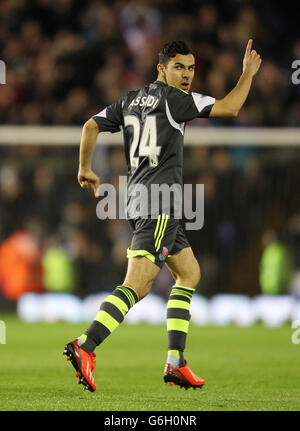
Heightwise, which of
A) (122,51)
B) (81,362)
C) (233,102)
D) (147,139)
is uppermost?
(122,51)

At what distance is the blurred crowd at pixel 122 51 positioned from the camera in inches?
570

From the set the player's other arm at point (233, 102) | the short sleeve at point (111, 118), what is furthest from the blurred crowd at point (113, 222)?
the player's other arm at point (233, 102)

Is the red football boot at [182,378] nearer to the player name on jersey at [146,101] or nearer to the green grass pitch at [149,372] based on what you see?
the green grass pitch at [149,372]

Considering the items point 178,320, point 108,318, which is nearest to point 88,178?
point 108,318

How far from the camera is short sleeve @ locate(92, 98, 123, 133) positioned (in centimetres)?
573

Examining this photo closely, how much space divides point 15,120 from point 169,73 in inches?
379

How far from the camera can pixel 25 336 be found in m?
10.6

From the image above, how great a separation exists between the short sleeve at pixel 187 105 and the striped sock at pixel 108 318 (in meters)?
1.14

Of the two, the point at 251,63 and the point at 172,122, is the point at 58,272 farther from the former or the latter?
the point at 251,63

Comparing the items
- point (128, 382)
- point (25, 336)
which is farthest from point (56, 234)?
point (128, 382)

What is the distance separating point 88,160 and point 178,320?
126 cm

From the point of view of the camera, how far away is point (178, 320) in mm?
5918

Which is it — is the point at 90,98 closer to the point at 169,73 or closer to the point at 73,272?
the point at 73,272

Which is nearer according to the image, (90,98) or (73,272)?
(73,272)
